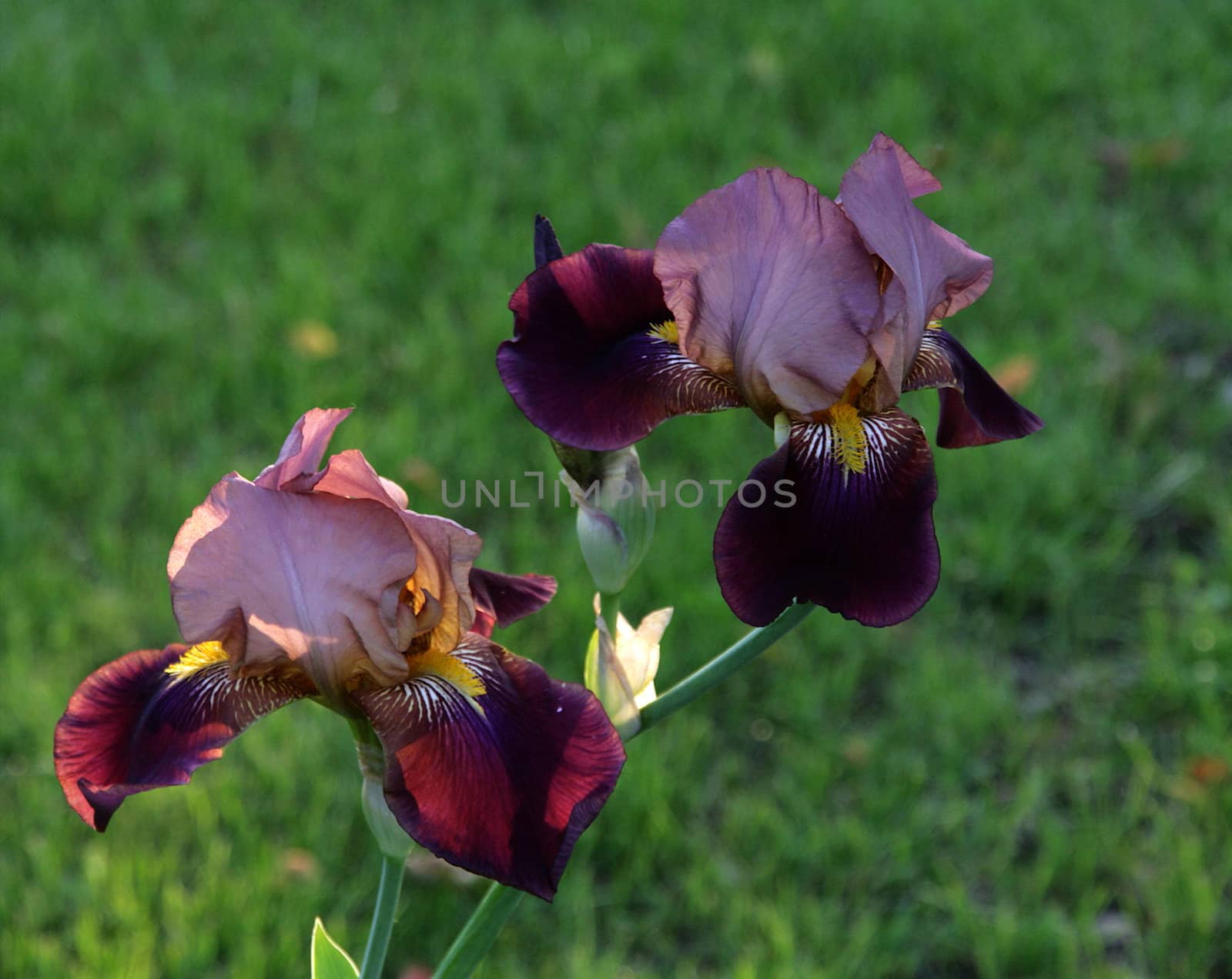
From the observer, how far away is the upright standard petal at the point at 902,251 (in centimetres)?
97

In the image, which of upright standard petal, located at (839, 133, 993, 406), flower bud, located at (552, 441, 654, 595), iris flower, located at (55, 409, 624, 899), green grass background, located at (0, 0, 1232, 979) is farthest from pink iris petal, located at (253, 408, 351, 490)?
green grass background, located at (0, 0, 1232, 979)

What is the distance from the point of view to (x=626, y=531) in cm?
121

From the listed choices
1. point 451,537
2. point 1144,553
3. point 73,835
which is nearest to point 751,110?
point 1144,553

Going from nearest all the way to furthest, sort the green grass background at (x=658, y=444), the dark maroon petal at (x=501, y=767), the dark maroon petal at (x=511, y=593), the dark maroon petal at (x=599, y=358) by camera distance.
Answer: the dark maroon petal at (x=501, y=767)
the dark maroon petal at (x=599, y=358)
the dark maroon petal at (x=511, y=593)
the green grass background at (x=658, y=444)

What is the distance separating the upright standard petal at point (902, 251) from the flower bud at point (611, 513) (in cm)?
27

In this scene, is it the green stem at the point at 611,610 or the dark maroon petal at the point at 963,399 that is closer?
the dark maroon petal at the point at 963,399

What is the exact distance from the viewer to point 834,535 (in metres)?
0.97

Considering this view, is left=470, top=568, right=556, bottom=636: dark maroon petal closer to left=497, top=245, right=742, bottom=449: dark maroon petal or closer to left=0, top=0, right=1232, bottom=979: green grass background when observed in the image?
left=497, top=245, right=742, bottom=449: dark maroon petal

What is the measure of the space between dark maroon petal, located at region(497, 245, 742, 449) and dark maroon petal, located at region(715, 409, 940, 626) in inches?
3.8

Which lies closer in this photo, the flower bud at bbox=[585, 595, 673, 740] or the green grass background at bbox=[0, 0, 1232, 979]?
the flower bud at bbox=[585, 595, 673, 740]

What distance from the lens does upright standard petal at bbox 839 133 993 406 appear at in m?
0.97

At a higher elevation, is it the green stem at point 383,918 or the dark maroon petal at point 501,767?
the dark maroon petal at point 501,767

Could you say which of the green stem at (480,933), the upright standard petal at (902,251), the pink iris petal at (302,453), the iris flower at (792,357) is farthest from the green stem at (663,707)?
the pink iris petal at (302,453)

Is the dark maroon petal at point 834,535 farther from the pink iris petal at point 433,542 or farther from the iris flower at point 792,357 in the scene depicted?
the pink iris petal at point 433,542
